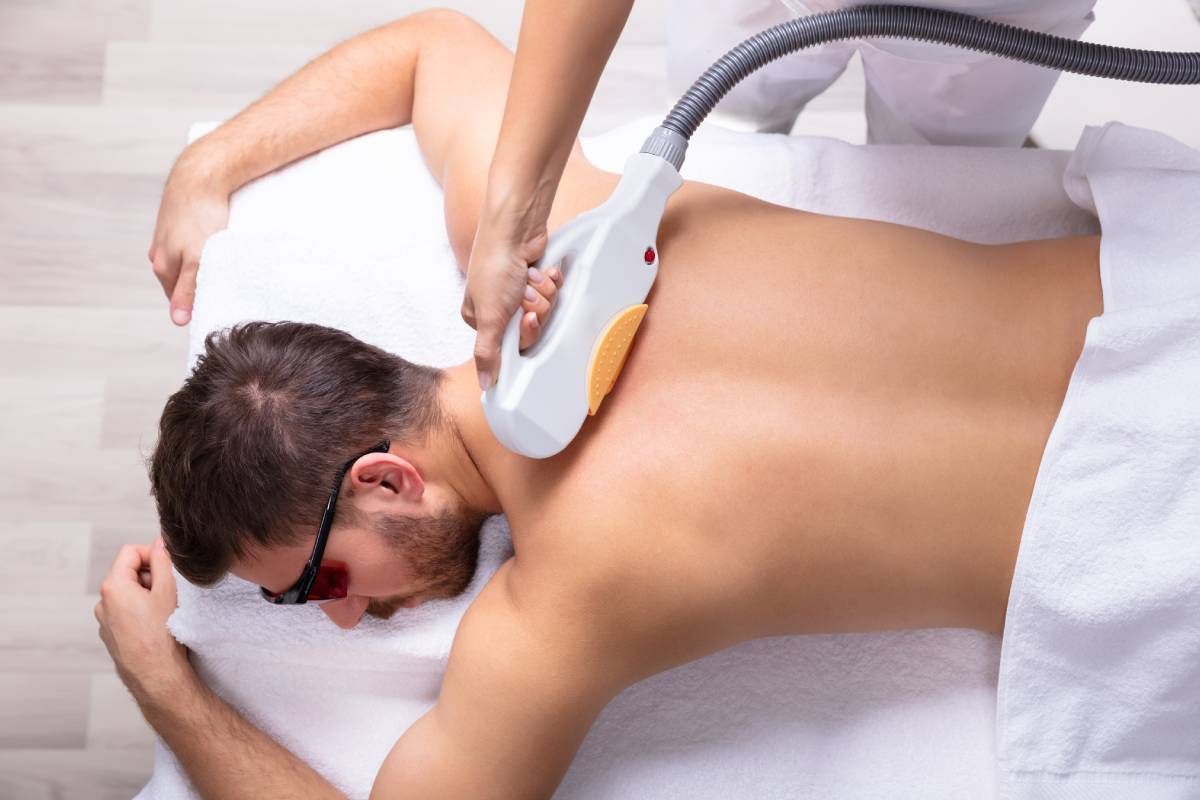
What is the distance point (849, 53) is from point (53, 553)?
1.46 meters

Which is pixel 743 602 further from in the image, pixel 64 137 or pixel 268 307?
pixel 64 137

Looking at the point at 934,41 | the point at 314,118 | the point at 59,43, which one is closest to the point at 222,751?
the point at 314,118

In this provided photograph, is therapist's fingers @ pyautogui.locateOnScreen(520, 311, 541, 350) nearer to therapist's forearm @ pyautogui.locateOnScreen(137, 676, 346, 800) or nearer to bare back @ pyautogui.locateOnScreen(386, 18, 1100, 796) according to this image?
bare back @ pyautogui.locateOnScreen(386, 18, 1100, 796)

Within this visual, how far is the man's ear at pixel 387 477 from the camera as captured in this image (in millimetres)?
1142

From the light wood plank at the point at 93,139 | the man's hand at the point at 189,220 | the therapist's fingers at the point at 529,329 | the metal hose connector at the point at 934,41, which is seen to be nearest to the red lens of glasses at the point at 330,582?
the therapist's fingers at the point at 529,329

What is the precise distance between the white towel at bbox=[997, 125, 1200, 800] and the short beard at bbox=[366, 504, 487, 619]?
60 centimetres

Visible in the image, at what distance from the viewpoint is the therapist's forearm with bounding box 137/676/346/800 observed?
1232 millimetres

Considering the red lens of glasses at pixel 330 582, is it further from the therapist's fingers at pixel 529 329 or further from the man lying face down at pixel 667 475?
the therapist's fingers at pixel 529 329

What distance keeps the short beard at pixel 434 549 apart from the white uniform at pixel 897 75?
69cm

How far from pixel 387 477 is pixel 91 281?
100 centimetres

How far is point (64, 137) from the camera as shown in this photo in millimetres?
1923

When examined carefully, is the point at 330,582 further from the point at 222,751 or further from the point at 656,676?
the point at 656,676

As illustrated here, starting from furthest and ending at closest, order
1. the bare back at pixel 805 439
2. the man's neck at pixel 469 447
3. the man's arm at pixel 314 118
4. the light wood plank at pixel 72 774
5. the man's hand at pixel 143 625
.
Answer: the light wood plank at pixel 72 774 < the man's arm at pixel 314 118 < the man's hand at pixel 143 625 < the man's neck at pixel 469 447 < the bare back at pixel 805 439

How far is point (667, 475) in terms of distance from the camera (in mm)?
1070
